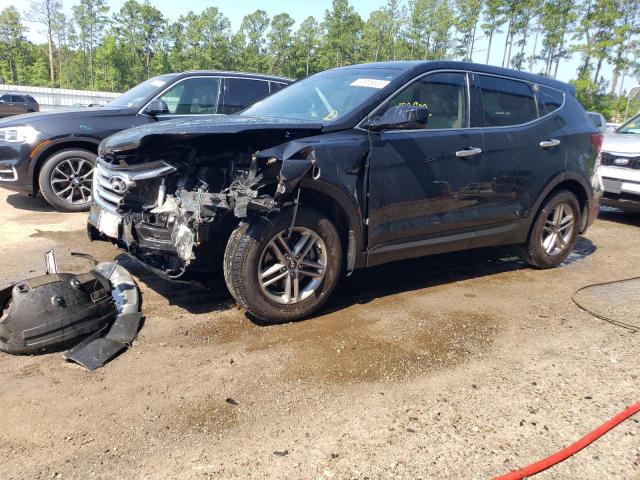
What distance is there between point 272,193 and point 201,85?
4.21 metres

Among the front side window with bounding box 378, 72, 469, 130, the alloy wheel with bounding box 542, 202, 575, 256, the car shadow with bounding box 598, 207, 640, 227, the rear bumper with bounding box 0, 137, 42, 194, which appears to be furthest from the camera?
the car shadow with bounding box 598, 207, 640, 227

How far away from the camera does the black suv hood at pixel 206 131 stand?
10.7 ft

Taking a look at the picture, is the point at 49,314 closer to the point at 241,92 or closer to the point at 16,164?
the point at 16,164

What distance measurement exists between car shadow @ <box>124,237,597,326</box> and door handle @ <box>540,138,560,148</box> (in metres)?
1.29

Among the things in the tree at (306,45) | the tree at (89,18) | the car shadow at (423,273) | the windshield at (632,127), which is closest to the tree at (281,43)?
the tree at (306,45)

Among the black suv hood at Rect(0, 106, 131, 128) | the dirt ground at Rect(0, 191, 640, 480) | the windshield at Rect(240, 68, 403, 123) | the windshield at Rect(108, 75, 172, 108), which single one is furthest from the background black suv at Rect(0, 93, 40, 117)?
the windshield at Rect(240, 68, 403, 123)

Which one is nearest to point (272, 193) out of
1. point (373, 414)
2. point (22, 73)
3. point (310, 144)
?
point (310, 144)

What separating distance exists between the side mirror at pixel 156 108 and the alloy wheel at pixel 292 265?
394cm

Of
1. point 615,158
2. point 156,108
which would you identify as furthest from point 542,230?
point 156,108

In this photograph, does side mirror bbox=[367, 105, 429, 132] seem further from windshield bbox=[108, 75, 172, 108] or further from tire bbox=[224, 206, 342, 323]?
windshield bbox=[108, 75, 172, 108]

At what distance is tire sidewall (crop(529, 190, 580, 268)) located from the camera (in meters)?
4.95

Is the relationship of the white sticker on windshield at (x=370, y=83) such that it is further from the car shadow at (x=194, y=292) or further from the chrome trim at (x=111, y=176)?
the car shadow at (x=194, y=292)

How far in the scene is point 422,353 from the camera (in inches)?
129

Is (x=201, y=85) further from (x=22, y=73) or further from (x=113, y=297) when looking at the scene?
(x=22, y=73)
